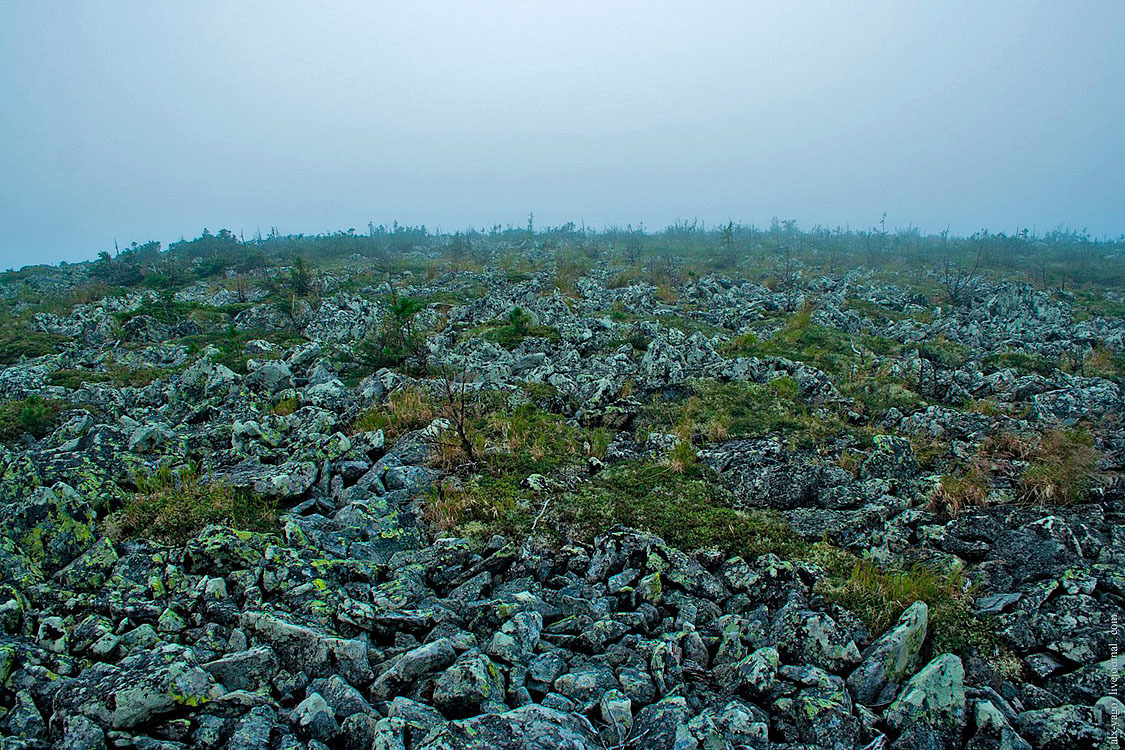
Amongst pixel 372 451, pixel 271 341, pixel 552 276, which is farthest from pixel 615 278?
pixel 372 451

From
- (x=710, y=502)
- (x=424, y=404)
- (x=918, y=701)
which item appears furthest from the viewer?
(x=424, y=404)

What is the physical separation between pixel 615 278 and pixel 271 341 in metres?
14.4

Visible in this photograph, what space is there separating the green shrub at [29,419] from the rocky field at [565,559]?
82mm

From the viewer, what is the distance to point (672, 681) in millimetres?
3439

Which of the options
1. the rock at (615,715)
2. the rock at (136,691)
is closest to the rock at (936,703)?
the rock at (615,715)

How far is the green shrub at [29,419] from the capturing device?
26.1 feet

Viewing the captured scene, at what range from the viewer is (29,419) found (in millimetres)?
8148

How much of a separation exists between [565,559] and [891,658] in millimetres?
2550

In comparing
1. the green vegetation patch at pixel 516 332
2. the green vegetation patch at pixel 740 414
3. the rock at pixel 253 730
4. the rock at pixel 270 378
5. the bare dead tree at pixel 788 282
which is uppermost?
the bare dead tree at pixel 788 282

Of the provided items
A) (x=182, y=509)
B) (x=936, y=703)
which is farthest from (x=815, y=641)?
(x=182, y=509)

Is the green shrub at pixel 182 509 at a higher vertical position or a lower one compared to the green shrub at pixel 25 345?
lower

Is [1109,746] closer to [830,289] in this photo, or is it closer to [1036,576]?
[1036,576]

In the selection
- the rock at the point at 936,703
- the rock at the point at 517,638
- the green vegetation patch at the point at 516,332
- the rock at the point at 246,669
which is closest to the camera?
the rock at the point at 936,703

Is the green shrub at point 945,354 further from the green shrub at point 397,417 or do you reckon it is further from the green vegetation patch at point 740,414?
the green shrub at point 397,417
